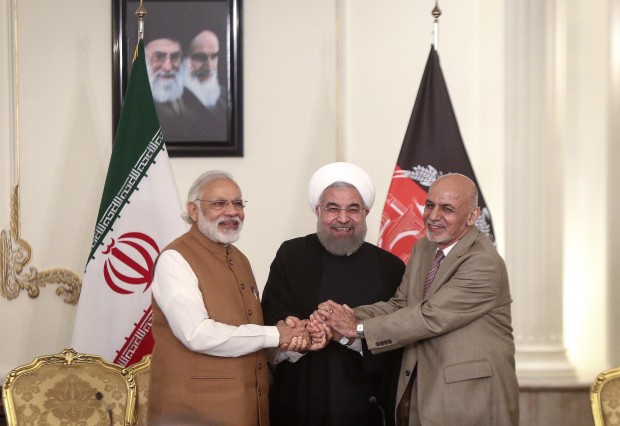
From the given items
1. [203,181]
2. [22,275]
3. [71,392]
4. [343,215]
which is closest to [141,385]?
[71,392]

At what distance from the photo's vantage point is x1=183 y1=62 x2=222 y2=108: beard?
5.36m

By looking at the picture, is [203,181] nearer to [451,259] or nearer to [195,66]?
[451,259]

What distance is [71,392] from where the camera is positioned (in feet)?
13.6

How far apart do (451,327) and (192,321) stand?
3.30 ft

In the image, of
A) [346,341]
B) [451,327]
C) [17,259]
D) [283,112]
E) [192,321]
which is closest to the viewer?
[192,321]

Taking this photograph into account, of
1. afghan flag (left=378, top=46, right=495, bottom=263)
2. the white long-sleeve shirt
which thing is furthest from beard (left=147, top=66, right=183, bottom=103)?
the white long-sleeve shirt

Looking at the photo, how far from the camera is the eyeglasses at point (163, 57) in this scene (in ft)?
17.5

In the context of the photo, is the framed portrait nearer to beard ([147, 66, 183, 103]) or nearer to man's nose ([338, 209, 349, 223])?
beard ([147, 66, 183, 103])

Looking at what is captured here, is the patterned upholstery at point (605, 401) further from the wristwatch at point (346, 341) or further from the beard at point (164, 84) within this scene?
the beard at point (164, 84)

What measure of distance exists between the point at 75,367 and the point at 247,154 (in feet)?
5.84

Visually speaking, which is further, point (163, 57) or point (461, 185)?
point (163, 57)

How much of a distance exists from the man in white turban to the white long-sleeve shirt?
316 mm

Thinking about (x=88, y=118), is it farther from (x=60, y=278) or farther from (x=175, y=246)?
(x=175, y=246)

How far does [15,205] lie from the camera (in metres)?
5.29
